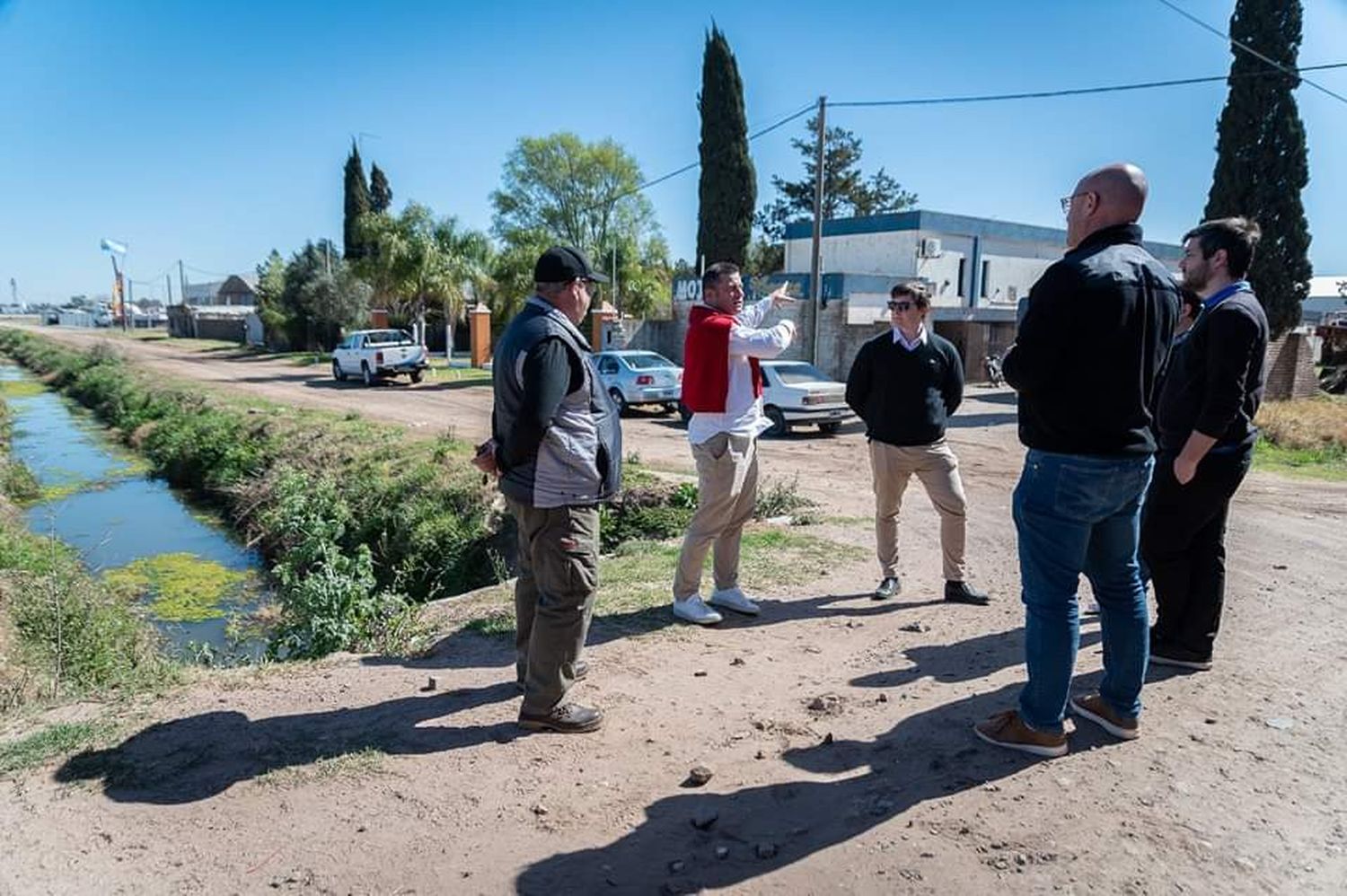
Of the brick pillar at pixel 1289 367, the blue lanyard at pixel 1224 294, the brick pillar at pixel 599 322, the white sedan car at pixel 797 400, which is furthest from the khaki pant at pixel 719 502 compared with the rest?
the brick pillar at pixel 599 322

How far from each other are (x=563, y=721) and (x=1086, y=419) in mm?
2315

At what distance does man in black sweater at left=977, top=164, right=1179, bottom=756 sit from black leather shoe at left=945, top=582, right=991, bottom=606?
1.97 m

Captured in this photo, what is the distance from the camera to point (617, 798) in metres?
3.13

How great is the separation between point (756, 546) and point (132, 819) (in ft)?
14.5

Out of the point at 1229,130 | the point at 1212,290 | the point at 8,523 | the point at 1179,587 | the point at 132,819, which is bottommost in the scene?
the point at 8,523

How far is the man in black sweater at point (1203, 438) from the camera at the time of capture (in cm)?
357

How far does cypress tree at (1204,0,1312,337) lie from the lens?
17953 mm

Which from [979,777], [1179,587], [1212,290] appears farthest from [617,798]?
[1212,290]

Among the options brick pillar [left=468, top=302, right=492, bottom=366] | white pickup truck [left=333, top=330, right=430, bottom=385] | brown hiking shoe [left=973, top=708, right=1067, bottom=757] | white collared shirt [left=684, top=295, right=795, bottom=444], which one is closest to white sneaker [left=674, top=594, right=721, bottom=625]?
white collared shirt [left=684, top=295, right=795, bottom=444]

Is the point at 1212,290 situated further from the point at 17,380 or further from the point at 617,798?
the point at 17,380

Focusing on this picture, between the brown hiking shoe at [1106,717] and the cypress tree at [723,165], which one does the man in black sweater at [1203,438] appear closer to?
the brown hiking shoe at [1106,717]

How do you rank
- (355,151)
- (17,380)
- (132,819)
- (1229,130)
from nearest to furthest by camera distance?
(132,819) < (1229,130) < (17,380) < (355,151)

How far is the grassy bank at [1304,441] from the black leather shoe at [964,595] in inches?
332

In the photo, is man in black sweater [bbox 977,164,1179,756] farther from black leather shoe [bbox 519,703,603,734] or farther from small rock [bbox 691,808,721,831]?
black leather shoe [bbox 519,703,603,734]
